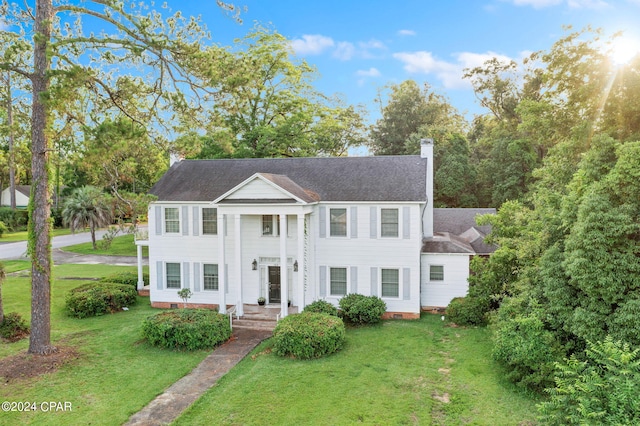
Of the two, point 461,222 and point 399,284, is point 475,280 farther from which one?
point 461,222

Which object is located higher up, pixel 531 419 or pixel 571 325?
pixel 571 325

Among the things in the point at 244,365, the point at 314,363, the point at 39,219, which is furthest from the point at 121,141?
the point at 314,363

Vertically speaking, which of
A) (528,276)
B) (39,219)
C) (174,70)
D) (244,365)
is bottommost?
(244,365)

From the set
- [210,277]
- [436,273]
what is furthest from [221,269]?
[436,273]

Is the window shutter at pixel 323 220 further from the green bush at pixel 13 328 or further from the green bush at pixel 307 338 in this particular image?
the green bush at pixel 13 328

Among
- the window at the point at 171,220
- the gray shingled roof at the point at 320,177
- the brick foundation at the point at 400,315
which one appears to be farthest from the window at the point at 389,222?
the window at the point at 171,220

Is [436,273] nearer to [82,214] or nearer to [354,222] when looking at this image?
[354,222]

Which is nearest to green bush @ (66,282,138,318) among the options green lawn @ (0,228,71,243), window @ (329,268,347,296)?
window @ (329,268,347,296)
